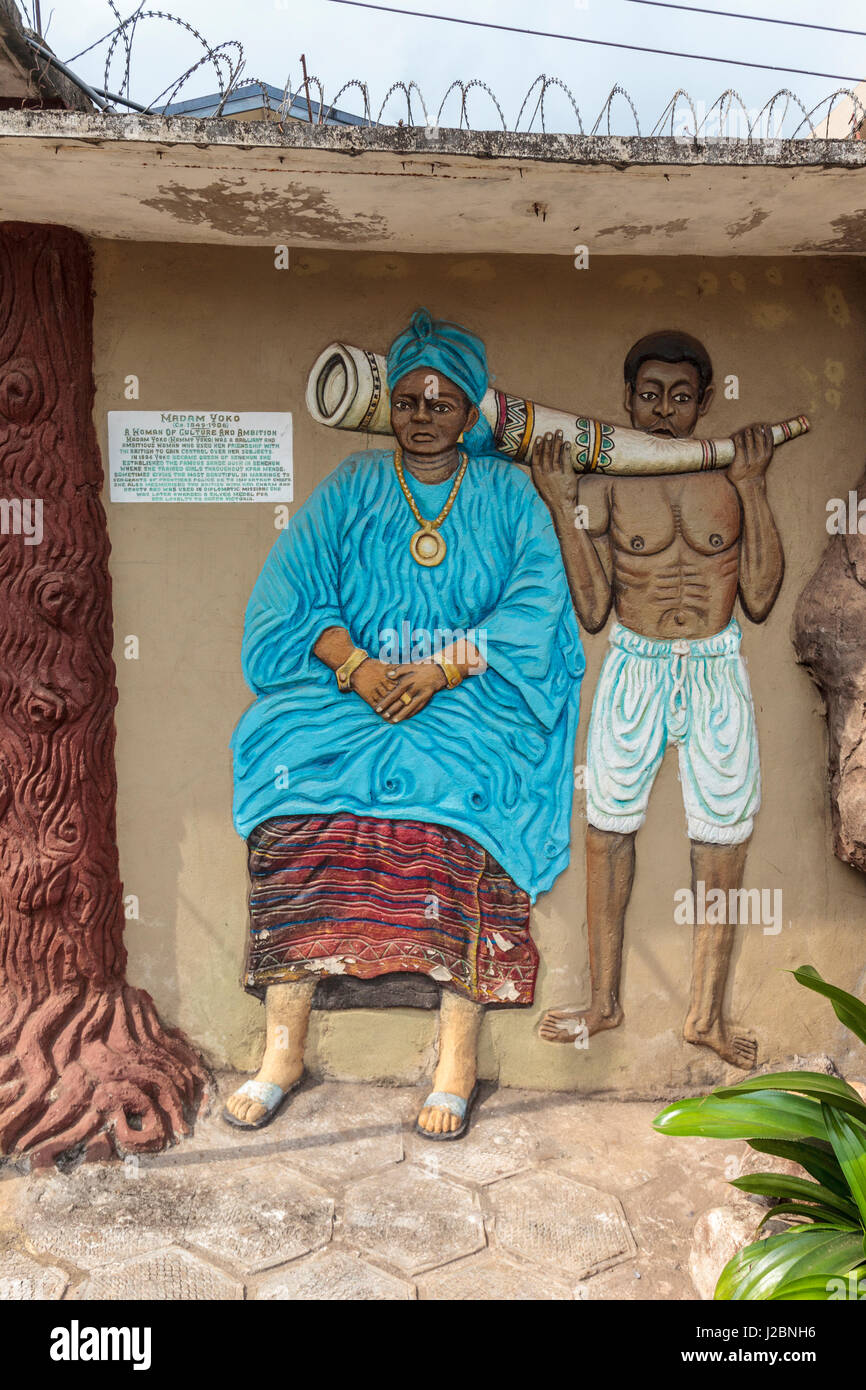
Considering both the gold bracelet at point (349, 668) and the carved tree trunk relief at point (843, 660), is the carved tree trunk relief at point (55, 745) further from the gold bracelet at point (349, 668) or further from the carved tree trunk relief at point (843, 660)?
the carved tree trunk relief at point (843, 660)

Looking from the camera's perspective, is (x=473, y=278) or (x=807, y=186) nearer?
(x=807, y=186)

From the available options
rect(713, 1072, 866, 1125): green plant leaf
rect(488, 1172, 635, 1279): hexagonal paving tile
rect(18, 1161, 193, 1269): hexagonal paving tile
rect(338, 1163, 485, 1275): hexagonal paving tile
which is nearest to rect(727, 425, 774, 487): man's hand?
rect(713, 1072, 866, 1125): green plant leaf

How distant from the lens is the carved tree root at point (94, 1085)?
3594 mm

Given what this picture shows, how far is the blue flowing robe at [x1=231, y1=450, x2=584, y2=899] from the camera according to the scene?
13.0 ft

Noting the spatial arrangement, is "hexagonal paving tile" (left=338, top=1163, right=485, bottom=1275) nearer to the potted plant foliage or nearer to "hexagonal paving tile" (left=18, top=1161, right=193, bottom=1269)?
"hexagonal paving tile" (left=18, top=1161, right=193, bottom=1269)

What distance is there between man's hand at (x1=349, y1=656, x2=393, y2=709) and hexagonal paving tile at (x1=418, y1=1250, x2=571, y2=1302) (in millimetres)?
1962

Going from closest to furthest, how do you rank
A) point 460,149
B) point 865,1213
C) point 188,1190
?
point 865,1213 → point 460,149 → point 188,1190

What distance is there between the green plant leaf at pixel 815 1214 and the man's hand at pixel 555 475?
2478 mm

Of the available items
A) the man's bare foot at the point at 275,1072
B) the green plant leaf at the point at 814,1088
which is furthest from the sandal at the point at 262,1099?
the green plant leaf at the point at 814,1088

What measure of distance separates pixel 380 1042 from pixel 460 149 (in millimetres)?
3226

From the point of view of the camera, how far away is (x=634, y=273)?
397 cm

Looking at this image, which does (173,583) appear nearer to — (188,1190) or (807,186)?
(188,1190)

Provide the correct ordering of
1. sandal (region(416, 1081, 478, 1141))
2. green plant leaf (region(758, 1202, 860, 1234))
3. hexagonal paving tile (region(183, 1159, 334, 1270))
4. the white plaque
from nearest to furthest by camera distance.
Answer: green plant leaf (region(758, 1202, 860, 1234)) → hexagonal paving tile (region(183, 1159, 334, 1270)) → sandal (region(416, 1081, 478, 1141)) → the white plaque

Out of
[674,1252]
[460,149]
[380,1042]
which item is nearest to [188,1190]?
[380,1042]
